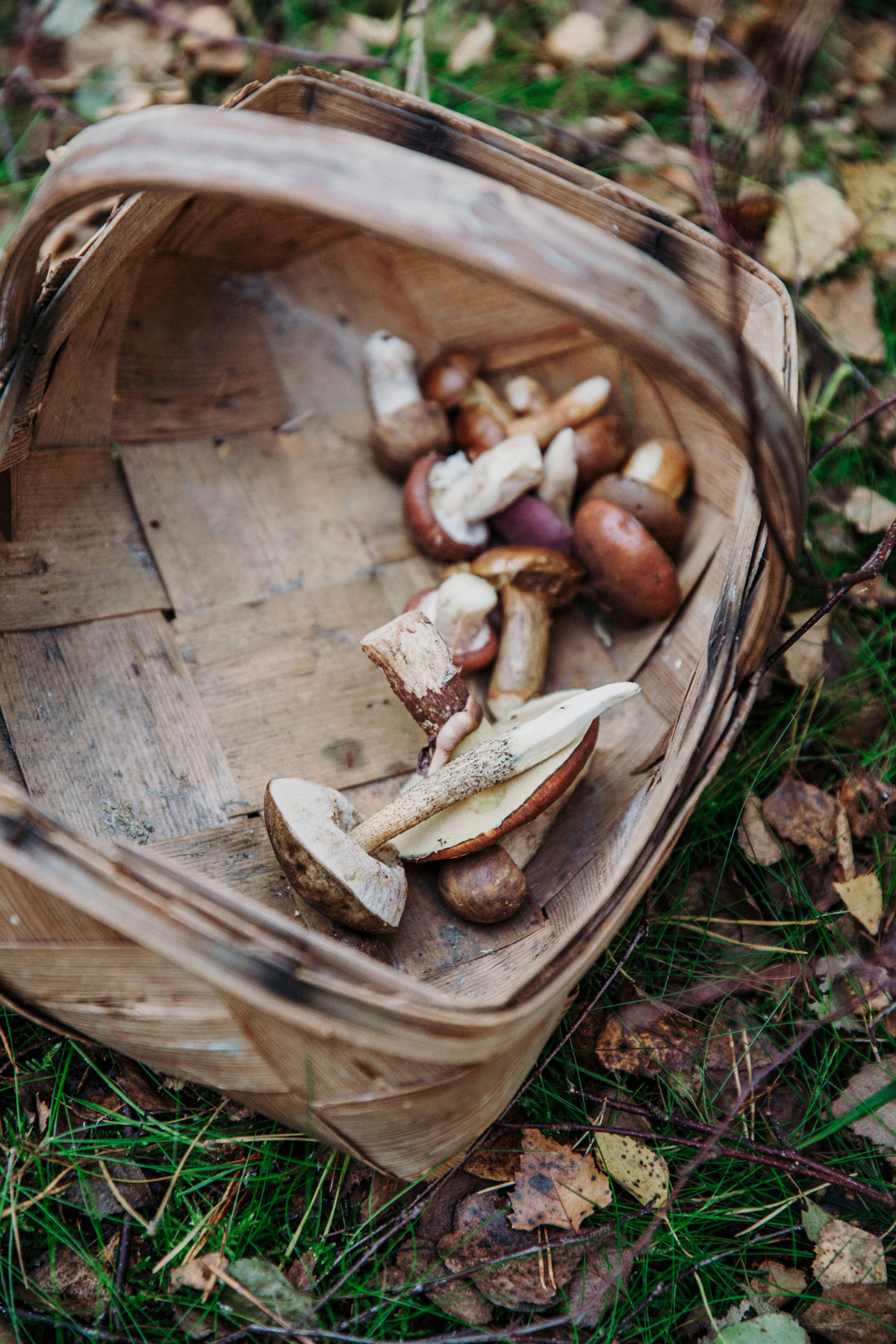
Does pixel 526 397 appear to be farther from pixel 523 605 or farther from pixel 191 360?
pixel 191 360

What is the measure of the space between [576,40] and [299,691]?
2.32 meters

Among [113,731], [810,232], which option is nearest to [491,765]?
[113,731]

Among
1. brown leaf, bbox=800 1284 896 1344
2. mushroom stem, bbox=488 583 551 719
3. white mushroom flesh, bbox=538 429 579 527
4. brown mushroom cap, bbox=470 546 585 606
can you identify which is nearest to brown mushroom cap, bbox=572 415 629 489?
white mushroom flesh, bbox=538 429 579 527

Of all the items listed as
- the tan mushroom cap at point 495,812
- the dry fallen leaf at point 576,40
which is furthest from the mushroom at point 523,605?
the dry fallen leaf at point 576,40

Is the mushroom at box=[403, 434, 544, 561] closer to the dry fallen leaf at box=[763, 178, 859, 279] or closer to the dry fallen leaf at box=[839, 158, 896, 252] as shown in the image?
the dry fallen leaf at box=[763, 178, 859, 279]

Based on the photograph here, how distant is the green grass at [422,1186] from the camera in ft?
4.59

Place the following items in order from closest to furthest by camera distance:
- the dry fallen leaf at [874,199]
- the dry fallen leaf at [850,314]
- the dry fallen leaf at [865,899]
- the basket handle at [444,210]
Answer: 1. the basket handle at [444,210]
2. the dry fallen leaf at [865,899]
3. the dry fallen leaf at [850,314]
4. the dry fallen leaf at [874,199]

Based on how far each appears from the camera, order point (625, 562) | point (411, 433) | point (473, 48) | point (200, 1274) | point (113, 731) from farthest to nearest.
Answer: point (473, 48)
point (411, 433)
point (625, 562)
point (113, 731)
point (200, 1274)

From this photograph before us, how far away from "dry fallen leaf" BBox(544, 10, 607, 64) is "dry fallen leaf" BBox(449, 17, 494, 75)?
0.61ft

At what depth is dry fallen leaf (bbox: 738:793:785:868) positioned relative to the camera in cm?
177

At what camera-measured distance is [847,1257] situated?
1.42m

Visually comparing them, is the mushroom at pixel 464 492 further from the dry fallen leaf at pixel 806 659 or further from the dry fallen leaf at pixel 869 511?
the dry fallen leaf at pixel 869 511

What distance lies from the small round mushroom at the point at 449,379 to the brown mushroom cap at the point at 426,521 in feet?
0.70

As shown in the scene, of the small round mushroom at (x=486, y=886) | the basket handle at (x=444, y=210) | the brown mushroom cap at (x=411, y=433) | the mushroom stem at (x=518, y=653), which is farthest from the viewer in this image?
the brown mushroom cap at (x=411, y=433)
